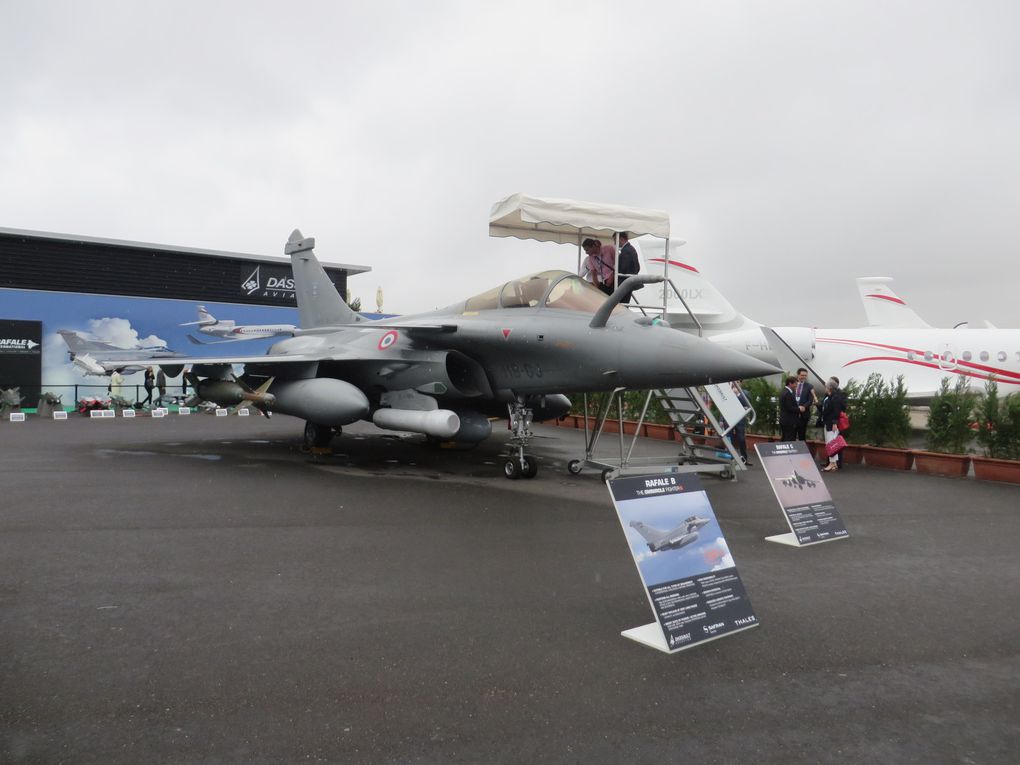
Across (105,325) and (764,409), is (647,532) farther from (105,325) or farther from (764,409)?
(105,325)

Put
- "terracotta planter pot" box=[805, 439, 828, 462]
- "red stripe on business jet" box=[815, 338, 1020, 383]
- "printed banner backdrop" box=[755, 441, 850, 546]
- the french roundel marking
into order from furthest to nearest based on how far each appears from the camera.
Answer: "red stripe on business jet" box=[815, 338, 1020, 383] < "terracotta planter pot" box=[805, 439, 828, 462] < the french roundel marking < "printed banner backdrop" box=[755, 441, 850, 546]

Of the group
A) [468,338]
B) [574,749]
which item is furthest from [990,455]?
[574,749]

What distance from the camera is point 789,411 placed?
11.5 metres

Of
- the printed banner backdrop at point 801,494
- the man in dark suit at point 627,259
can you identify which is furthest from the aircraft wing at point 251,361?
the printed banner backdrop at point 801,494

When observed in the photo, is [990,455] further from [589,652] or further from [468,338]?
[589,652]

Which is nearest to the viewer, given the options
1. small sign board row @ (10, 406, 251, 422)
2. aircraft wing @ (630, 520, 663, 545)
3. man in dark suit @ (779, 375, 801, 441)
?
aircraft wing @ (630, 520, 663, 545)

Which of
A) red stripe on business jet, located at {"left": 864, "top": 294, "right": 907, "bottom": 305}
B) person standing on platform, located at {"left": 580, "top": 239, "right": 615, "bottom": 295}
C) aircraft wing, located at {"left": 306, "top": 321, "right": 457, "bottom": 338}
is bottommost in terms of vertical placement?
aircraft wing, located at {"left": 306, "top": 321, "right": 457, "bottom": 338}

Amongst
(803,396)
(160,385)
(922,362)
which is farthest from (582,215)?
(160,385)

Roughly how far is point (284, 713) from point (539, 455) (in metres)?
9.36

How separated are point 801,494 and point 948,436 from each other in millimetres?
6467

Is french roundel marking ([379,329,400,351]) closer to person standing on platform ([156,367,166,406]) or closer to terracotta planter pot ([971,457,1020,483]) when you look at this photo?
terracotta planter pot ([971,457,1020,483])

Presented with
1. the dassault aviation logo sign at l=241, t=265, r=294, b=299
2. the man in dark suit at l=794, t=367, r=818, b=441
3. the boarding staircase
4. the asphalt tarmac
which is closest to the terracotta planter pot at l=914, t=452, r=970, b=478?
the man in dark suit at l=794, t=367, r=818, b=441

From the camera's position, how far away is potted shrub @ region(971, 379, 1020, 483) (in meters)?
9.78

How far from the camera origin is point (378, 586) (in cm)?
465
